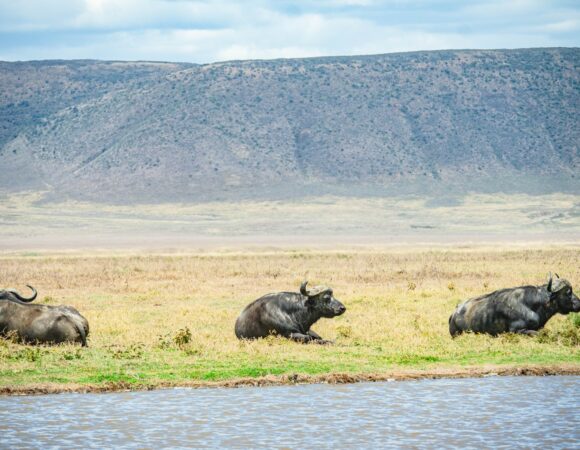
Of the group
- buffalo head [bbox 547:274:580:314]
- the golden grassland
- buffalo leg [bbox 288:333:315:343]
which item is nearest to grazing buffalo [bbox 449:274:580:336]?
buffalo head [bbox 547:274:580:314]

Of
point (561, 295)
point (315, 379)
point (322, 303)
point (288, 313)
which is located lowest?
point (315, 379)

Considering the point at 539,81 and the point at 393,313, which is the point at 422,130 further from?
the point at 393,313

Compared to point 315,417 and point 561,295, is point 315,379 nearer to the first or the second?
point 315,417

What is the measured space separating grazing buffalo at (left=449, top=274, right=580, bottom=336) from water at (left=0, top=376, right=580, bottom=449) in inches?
136

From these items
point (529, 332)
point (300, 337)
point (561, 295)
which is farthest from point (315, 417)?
point (561, 295)

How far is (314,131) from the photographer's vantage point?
446ft

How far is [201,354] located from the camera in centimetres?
1888

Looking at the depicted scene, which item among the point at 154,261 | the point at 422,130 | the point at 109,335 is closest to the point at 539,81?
the point at 422,130

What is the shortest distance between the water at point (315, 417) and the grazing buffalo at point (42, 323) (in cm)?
392

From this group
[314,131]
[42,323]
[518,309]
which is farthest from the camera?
[314,131]

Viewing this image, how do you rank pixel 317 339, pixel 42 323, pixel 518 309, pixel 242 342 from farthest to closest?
1. pixel 518 309
2. pixel 317 339
3. pixel 242 342
4. pixel 42 323

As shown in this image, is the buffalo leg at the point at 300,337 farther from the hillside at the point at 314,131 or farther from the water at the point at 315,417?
the hillside at the point at 314,131

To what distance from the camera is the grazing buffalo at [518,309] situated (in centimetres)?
2017

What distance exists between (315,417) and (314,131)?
12246 centimetres
